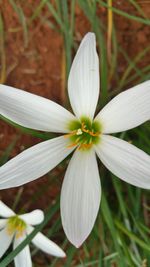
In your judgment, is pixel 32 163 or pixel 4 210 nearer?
pixel 32 163

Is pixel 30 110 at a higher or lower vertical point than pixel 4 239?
higher

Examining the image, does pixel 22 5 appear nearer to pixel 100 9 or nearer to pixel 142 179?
pixel 100 9

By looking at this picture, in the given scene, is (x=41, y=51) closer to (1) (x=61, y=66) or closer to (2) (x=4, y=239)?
(1) (x=61, y=66)

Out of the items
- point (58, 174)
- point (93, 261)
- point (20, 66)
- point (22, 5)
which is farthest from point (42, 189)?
point (22, 5)

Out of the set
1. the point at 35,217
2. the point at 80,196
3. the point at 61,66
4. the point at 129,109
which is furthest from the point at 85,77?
the point at 61,66

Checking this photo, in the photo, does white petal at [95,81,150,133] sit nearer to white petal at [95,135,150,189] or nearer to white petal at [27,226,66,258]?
white petal at [95,135,150,189]

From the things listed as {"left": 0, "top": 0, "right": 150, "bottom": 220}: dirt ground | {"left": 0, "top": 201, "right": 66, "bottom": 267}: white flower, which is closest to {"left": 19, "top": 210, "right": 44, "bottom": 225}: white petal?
{"left": 0, "top": 201, "right": 66, "bottom": 267}: white flower

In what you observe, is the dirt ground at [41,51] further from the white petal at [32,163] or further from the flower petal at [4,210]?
the white petal at [32,163]
